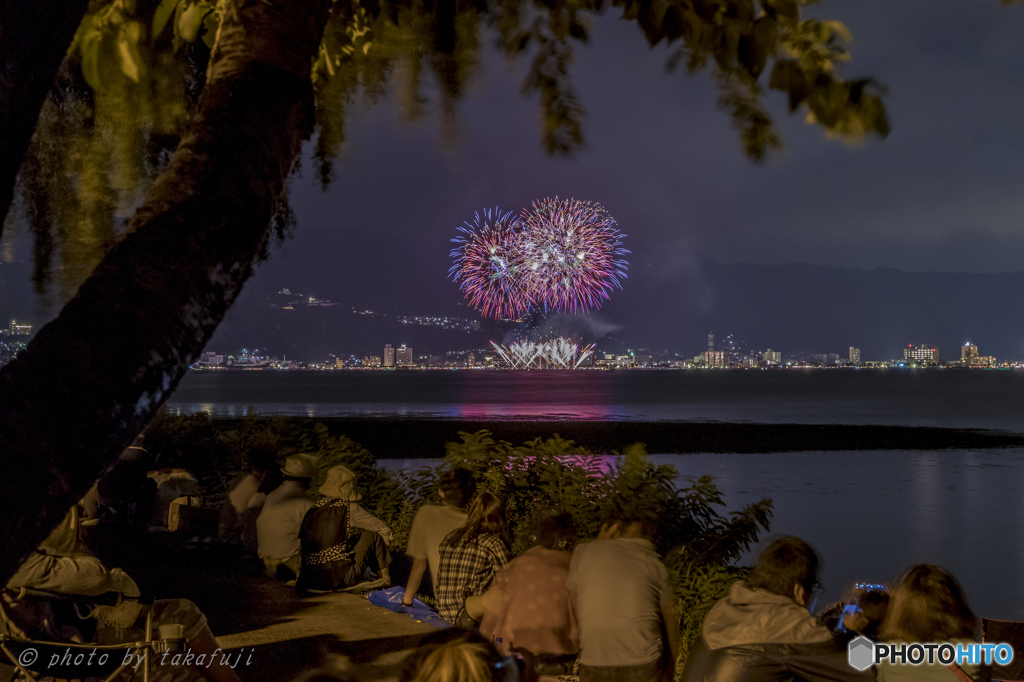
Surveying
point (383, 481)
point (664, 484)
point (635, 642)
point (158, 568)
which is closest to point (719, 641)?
point (635, 642)

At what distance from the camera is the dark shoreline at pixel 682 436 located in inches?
1571

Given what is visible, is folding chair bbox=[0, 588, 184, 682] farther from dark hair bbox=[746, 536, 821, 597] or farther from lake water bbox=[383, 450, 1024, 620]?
lake water bbox=[383, 450, 1024, 620]

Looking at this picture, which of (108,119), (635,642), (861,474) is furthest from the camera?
(861,474)

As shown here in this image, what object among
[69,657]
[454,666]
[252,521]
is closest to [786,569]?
[454,666]

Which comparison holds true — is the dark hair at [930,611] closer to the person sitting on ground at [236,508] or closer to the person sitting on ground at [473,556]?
the person sitting on ground at [473,556]

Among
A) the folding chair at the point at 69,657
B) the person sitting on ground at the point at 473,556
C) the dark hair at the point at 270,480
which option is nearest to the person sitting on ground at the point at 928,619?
the person sitting on ground at the point at 473,556

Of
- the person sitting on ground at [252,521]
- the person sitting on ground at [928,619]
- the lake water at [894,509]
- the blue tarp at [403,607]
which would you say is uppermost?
the person sitting on ground at [928,619]

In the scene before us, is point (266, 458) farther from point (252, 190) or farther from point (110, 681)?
point (252, 190)

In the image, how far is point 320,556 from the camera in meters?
7.30

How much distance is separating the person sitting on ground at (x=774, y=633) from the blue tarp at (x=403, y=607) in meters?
2.85

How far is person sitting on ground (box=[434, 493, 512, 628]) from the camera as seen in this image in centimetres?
574

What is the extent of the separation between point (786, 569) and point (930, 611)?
61cm

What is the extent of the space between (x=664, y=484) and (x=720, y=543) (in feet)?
3.37

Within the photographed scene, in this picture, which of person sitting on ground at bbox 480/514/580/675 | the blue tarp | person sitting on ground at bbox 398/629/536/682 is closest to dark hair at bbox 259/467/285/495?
the blue tarp
